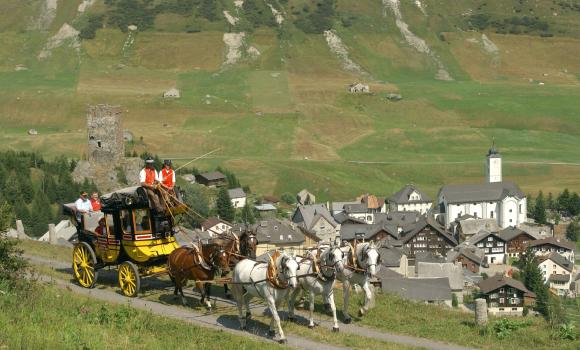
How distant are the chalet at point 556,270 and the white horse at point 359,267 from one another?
216 feet

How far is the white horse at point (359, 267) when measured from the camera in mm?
22672

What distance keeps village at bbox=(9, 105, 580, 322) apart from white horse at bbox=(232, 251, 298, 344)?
3471 centimetres

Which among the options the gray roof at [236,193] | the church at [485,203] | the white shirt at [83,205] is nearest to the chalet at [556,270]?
the church at [485,203]

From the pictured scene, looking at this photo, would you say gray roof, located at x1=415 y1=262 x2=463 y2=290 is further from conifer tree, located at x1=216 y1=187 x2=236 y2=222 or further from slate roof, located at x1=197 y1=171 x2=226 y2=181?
slate roof, located at x1=197 y1=171 x2=226 y2=181

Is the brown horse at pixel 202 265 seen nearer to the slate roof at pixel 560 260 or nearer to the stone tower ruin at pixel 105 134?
the slate roof at pixel 560 260

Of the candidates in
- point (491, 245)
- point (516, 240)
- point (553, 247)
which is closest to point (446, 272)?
point (491, 245)

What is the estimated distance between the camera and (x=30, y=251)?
36.5 m

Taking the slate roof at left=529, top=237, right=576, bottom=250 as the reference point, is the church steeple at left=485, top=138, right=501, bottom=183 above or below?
above

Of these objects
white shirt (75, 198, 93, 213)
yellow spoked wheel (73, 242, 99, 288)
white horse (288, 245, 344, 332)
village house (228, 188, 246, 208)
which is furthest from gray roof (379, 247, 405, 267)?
white horse (288, 245, 344, 332)

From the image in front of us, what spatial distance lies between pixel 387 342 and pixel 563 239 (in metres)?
87.3

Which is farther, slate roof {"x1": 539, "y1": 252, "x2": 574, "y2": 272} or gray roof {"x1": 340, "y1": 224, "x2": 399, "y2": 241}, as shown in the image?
gray roof {"x1": 340, "y1": 224, "x2": 399, "y2": 241}

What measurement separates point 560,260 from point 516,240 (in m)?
11.8

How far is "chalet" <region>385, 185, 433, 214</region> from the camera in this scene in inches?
4592

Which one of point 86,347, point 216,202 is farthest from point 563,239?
point 86,347
